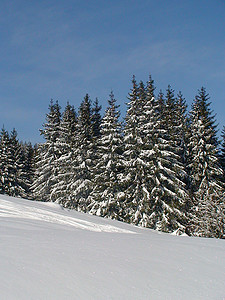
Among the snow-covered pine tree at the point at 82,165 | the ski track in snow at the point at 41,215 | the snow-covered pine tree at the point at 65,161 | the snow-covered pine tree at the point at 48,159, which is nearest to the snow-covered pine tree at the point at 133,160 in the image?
the snow-covered pine tree at the point at 82,165

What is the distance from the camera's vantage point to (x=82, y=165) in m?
27.5

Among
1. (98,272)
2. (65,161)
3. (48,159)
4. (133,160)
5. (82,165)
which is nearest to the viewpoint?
(98,272)

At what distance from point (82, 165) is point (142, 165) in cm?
736

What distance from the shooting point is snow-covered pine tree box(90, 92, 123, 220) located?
23.3 m

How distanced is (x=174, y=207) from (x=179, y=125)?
1082cm

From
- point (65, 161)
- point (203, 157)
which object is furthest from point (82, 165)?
point (203, 157)

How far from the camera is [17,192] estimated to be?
3553 cm

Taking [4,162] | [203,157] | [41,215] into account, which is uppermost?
[203,157]

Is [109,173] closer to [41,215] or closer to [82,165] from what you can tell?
[82,165]

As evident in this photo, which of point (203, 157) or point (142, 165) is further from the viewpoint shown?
point (203, 157)

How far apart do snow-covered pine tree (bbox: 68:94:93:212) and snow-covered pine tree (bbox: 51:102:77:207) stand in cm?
62

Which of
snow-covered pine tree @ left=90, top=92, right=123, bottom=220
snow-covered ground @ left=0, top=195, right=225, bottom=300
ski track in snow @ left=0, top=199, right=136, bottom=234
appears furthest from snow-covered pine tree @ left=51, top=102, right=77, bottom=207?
snow-covered ground @ left=0, top=195, right=225, bottom=300

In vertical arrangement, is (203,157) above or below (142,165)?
above

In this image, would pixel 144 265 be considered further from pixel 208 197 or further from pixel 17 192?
pixel 17 192
